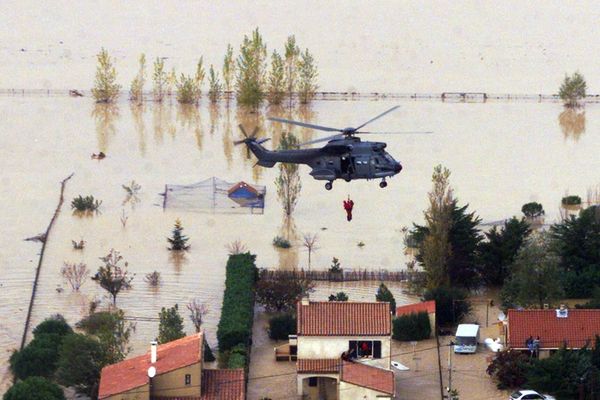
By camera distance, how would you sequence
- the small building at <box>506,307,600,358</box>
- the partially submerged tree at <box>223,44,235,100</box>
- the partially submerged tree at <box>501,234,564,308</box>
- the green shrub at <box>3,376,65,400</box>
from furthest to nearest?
the partially submerged tree at <box>223,44,235,100</box> < the partially submerged tree at <box>501,234,564,308</box> < the small building at <box>506,307,600,358</box> < the green shrub at <box>3,376,65,400</box>

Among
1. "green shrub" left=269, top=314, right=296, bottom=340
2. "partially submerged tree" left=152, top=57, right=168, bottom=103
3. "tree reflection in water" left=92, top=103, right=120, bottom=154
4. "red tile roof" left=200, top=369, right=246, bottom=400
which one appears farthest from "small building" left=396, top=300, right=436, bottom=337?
"partially submerged tree" left=152, top=57, right=168, bottom=103

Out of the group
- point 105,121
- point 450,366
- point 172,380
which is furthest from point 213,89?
point 172,380

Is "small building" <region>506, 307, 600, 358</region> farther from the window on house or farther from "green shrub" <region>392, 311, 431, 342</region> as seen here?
the window on house

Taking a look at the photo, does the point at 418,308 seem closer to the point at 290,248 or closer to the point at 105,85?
the point at 290,248

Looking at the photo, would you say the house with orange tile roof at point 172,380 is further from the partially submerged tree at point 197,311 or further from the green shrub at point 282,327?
the partially submerged tree at point 197,311

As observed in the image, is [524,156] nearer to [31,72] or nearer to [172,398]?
[31,72]

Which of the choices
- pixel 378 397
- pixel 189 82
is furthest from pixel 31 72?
pixel 378 397
